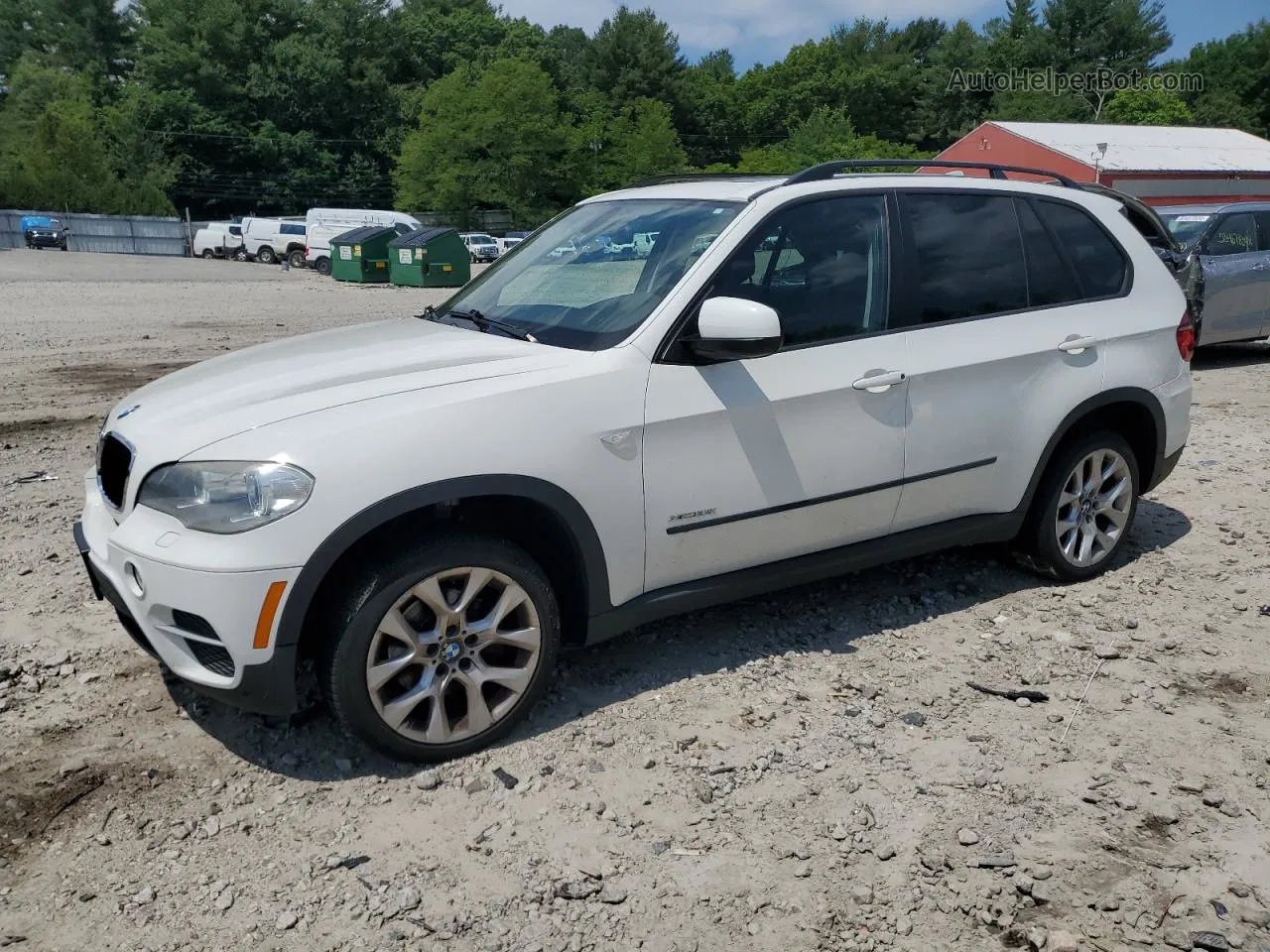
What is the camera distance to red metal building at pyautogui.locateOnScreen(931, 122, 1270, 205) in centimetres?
3497

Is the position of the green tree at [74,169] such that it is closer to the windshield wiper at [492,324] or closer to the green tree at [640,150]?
the green tree at [640,150]

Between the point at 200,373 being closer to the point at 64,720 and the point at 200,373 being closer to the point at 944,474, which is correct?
the point at 64,720

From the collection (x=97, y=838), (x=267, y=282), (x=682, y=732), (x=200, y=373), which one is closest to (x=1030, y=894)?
(x=682, y=732)

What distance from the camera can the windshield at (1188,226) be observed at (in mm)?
11641

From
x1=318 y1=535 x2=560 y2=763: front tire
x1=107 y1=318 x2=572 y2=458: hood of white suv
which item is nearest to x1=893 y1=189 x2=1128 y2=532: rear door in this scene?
x1=107 y1=318 x2=572 y2=458: hood of white suv

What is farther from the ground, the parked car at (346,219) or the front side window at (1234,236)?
the parked car at (346,219)

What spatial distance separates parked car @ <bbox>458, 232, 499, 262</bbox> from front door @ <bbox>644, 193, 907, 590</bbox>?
4448 centimetres

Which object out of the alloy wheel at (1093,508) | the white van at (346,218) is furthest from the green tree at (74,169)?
the alloy wheel at (1093,508)

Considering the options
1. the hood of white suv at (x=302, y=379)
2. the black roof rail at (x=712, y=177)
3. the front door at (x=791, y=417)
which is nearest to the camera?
the hood of white suv at (x=302, y=379)

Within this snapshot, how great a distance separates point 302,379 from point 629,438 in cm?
110

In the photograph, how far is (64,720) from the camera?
3.71 metres

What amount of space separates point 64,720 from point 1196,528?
5.57 m

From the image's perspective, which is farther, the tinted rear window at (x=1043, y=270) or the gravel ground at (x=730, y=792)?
the tinted rear window at (x=1043, y=270)

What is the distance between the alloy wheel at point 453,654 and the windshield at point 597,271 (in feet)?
3.02
